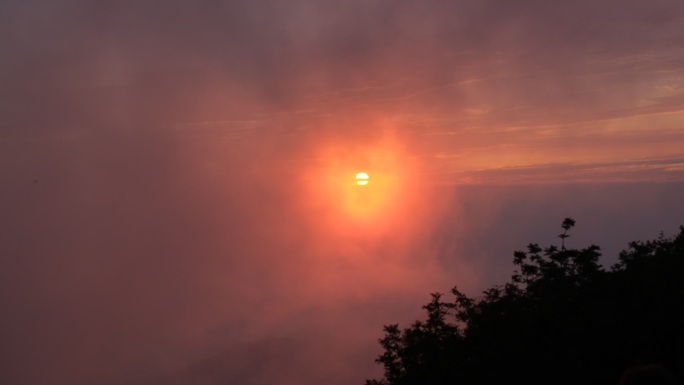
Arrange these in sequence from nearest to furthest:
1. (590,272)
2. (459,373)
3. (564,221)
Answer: (459,373) < (590,272) < (564,221)

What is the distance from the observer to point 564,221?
39281 millimetres

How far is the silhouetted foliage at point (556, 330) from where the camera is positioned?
23.0 metres

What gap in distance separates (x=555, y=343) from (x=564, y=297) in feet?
22.8

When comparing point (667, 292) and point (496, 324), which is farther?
point (496, 324)

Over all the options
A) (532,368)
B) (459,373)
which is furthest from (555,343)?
(459,373)

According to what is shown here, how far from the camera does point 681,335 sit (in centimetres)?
2220

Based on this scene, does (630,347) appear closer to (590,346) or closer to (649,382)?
(590,346)

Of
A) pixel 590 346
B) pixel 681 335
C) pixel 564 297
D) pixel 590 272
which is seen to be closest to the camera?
pixel 681 335

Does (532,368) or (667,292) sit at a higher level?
(667,292)

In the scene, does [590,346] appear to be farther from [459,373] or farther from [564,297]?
[564,297]

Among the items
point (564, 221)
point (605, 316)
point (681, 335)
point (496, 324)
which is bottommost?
point (681, 335)

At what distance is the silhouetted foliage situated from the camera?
904 inches

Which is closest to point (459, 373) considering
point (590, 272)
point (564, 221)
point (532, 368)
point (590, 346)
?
point (532, 368)

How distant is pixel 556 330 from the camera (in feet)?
83.9
